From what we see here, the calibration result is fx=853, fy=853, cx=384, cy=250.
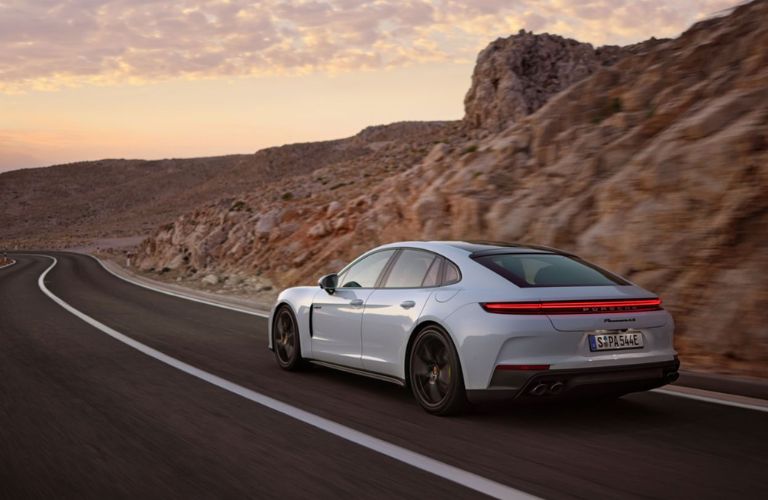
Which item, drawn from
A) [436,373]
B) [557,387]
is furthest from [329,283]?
[557,387]

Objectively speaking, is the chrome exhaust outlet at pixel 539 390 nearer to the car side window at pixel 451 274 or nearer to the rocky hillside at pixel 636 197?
the car side window at pixel 451 274

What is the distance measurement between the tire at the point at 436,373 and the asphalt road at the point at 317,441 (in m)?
0.14

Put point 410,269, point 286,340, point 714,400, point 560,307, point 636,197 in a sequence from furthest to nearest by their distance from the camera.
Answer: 1. point 636,197
2. point 286,340
3. point 410,269
4. point 714,400
5. point 560,307

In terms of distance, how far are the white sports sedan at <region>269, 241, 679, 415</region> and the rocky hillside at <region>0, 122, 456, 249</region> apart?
Result: 68.3 m

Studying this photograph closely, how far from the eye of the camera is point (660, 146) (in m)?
12.8

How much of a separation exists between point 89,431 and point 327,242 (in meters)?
17.0

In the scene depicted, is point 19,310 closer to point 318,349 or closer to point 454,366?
point 318,349

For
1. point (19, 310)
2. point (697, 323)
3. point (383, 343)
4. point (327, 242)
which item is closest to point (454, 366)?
point (383, 343)

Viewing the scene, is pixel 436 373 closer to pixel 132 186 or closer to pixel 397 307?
pixel 397 307

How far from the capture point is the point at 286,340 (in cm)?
919

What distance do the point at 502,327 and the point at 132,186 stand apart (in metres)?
145

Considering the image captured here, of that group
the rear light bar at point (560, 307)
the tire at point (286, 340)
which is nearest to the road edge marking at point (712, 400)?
the rear light bar at point (560, 307)

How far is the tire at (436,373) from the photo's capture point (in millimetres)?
6422

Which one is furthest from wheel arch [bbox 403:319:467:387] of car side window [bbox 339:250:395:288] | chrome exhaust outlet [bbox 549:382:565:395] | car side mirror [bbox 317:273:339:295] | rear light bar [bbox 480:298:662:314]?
car side mirror [bbox 317:273:339:295]
